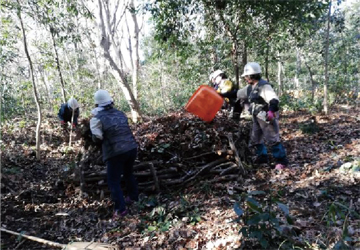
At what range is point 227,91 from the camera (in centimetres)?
528

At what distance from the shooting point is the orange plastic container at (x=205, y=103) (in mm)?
4695

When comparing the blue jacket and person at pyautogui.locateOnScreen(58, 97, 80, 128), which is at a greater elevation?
person at pyautogui.locateOnScreen(58, 97, 80, 128)

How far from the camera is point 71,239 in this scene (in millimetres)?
3340

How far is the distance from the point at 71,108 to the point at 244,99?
4845 mm

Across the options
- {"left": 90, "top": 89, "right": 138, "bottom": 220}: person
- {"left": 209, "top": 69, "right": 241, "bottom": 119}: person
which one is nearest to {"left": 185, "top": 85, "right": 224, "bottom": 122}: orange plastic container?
{"left": 209, "top": 69, "right": 241, "bottom": 119}: person

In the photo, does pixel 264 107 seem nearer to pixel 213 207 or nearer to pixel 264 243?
pixel 213 207

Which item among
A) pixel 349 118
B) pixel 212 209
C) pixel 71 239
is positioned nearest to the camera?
pixel 71 239

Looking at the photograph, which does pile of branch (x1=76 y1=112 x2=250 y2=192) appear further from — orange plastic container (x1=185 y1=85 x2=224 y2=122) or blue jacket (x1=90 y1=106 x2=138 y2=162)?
blue jacket (x1=90 y1=106 x2=138 y2=162)

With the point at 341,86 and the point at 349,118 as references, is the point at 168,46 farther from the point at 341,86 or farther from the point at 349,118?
the point at 341,86

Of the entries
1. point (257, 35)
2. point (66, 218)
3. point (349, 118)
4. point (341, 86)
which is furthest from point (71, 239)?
point (341, 86)

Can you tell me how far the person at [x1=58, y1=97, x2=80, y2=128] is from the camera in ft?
23.9

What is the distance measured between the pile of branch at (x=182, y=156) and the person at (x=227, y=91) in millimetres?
383

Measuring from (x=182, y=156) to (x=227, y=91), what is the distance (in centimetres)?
159

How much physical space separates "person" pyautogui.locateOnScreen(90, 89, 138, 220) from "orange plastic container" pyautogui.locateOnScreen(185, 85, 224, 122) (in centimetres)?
138
